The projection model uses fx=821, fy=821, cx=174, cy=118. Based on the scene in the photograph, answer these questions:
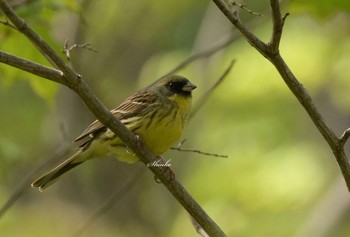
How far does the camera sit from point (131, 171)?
8.45m

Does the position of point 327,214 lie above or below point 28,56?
below

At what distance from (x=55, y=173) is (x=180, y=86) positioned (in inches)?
42.6

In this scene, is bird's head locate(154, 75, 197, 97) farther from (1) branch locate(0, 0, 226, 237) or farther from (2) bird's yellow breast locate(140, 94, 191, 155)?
(1) branch locate(0, 0, 226, 237)

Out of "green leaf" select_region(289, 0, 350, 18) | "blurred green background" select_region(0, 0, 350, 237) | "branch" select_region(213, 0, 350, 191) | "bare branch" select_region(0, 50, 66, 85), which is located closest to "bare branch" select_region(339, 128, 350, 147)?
"branch" select_region(213, 0, 350, 191)

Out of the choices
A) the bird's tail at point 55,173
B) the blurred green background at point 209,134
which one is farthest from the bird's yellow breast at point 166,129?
the blurred green background at point 209,134

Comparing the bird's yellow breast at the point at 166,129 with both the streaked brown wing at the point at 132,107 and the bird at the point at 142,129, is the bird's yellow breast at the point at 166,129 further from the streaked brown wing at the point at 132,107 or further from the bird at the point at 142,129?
the streaked brown wing at the point at 132,107

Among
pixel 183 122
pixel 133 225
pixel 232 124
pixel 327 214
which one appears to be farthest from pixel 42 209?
pixel 183 122

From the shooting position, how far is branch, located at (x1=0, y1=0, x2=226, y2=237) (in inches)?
127

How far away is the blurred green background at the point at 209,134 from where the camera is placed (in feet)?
25.3

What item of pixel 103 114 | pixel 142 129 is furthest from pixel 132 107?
pixel 103 114

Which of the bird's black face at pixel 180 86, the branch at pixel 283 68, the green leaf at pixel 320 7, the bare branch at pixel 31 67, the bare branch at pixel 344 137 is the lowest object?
the bare branch at pixel 344 137

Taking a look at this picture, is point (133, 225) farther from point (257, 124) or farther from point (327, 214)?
point (327, 214)

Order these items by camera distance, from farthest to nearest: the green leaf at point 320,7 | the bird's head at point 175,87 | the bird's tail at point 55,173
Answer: the bird's head at point 175,87, the bird's tail at point 55,173, the green leaf at point 320,7

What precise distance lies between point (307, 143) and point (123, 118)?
3.62 meters
